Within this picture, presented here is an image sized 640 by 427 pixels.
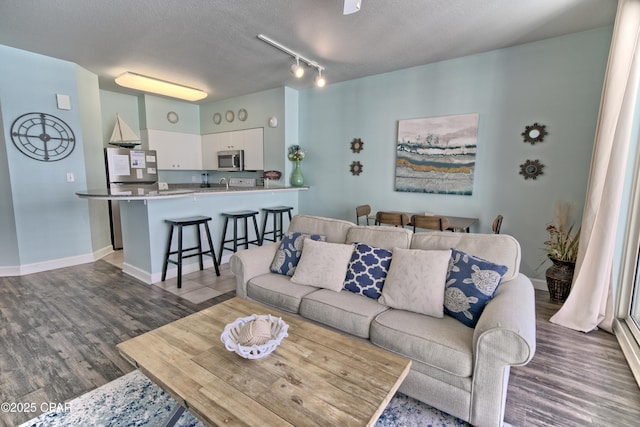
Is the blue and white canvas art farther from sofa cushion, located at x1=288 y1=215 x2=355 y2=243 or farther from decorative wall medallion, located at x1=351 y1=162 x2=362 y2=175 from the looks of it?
sofa cushion, located at x1=288 y1=215 x2=355 y2=243

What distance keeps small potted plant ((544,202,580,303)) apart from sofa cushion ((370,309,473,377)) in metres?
1.93

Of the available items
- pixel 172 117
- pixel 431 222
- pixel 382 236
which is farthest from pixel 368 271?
pixel 172 117

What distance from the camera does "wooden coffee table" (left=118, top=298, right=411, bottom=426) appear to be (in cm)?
103

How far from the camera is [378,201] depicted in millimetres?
4367

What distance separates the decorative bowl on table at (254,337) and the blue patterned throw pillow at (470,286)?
3.28 ft

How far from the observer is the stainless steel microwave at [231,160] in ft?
18.2

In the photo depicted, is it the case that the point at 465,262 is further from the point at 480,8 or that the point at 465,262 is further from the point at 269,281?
the point at 480,8

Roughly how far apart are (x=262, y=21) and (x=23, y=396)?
3206mm

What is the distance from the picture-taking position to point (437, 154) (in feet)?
12.5

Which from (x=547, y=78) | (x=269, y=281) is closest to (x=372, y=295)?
(x=269, y=281)


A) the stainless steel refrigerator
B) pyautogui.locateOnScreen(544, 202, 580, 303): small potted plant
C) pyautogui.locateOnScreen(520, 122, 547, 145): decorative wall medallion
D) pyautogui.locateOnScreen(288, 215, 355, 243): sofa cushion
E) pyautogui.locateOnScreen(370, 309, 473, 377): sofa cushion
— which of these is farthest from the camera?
A: the stainless steel refrigerator

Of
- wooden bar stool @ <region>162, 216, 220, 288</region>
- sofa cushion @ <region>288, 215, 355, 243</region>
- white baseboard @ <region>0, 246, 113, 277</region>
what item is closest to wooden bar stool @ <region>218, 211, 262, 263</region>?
wooden bar stool @ <region>162, 216, 220, 288</region>

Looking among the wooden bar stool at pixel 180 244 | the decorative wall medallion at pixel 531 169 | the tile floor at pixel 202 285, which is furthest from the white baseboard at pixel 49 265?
the decorative wall medallion at pixel 531 169

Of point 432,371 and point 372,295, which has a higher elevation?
point 372,295
